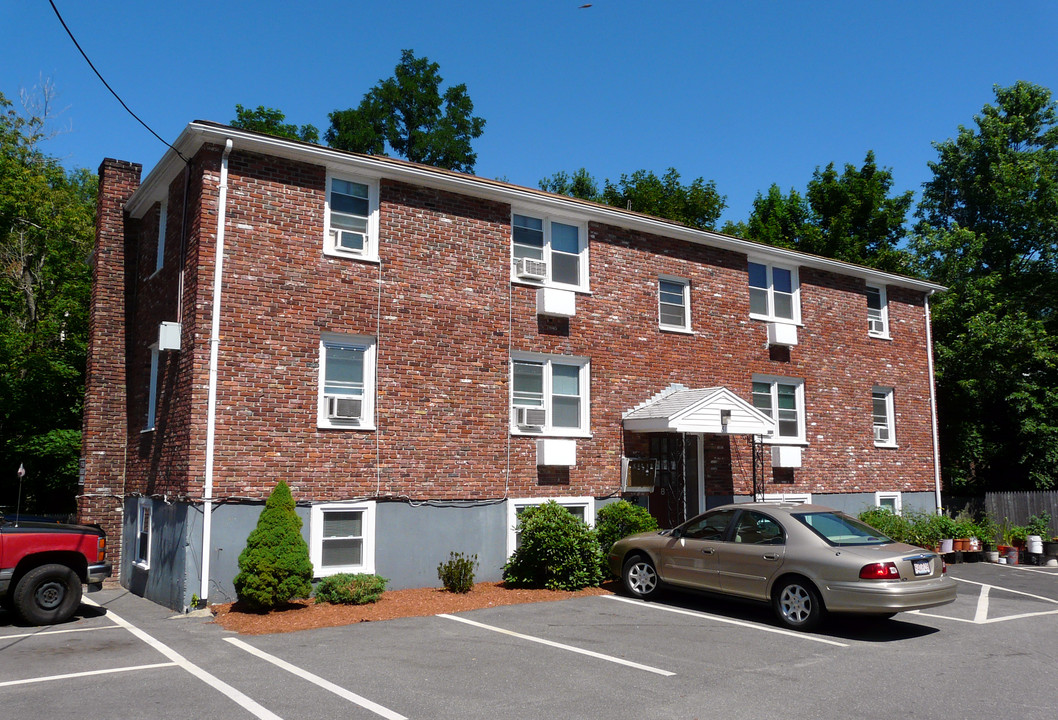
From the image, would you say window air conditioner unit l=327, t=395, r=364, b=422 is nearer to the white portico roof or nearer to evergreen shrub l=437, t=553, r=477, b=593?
evergreen shrub l=437, t=553, r=477, b=593

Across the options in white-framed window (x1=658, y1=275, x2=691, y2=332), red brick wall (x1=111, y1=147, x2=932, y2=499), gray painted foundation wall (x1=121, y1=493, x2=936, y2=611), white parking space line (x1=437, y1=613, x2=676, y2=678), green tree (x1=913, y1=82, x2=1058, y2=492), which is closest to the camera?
white parking space line (x1=437, y1=613, x2=676, y2=678)

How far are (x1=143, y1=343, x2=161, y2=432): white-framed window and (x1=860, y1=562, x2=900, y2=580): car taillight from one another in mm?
11739

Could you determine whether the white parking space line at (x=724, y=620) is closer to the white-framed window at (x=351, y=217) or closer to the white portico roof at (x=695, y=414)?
the white portico roof at (x=695, y=414)

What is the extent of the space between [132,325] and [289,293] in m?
5.40

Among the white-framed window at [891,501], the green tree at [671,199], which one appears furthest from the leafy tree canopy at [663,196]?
the white-framed window at [891,501]

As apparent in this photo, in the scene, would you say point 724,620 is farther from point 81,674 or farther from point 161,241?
point 161,241

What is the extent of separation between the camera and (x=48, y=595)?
11102 millimetres

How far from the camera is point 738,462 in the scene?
18172mm

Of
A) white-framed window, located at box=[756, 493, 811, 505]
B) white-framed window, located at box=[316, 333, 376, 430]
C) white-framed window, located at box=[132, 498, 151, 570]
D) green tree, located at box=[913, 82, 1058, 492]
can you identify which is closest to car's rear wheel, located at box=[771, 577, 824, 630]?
white-framed window, located at box=[316, 333, 376, 430]

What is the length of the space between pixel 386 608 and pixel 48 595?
176 inches

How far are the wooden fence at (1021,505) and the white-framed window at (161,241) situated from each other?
71.0ft

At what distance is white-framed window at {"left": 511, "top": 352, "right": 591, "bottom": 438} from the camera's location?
15461mm

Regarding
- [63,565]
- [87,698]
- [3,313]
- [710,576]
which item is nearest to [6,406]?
[3,313]

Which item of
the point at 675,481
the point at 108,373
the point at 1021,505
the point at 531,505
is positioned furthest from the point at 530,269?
the point at 1021,505
